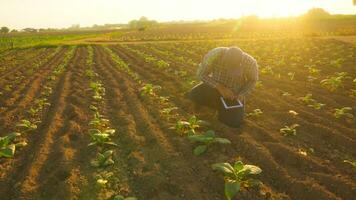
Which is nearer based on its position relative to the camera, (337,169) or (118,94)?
(337,169)

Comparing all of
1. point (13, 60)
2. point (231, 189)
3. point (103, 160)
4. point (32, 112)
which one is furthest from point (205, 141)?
point (13, 60)

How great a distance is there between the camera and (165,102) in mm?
8641

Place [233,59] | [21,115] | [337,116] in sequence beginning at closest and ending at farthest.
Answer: [233,59] < [337,116] < [21,115]

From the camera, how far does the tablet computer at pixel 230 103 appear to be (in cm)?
633

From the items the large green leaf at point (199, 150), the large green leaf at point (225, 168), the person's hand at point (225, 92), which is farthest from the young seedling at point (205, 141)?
the person's hand at point (225, 92)

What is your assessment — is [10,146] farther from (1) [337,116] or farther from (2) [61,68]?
(2) [61,68]

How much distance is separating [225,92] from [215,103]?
77 cm

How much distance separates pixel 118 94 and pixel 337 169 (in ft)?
20.2

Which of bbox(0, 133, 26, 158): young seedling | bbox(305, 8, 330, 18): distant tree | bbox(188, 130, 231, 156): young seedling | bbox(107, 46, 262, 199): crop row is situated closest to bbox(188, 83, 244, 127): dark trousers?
bbox(107, 46, 262, 199): crop row

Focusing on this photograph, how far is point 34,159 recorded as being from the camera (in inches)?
215

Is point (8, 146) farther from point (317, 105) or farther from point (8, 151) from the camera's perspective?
point (317, 105)

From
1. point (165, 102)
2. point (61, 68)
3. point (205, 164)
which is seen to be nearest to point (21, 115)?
point (165, 102)

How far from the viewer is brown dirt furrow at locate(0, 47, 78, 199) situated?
15.2 feet

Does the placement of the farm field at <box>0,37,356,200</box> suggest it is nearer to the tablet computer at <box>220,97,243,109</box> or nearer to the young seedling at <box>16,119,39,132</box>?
the young seedling at <box>16,119,39,132</box>
